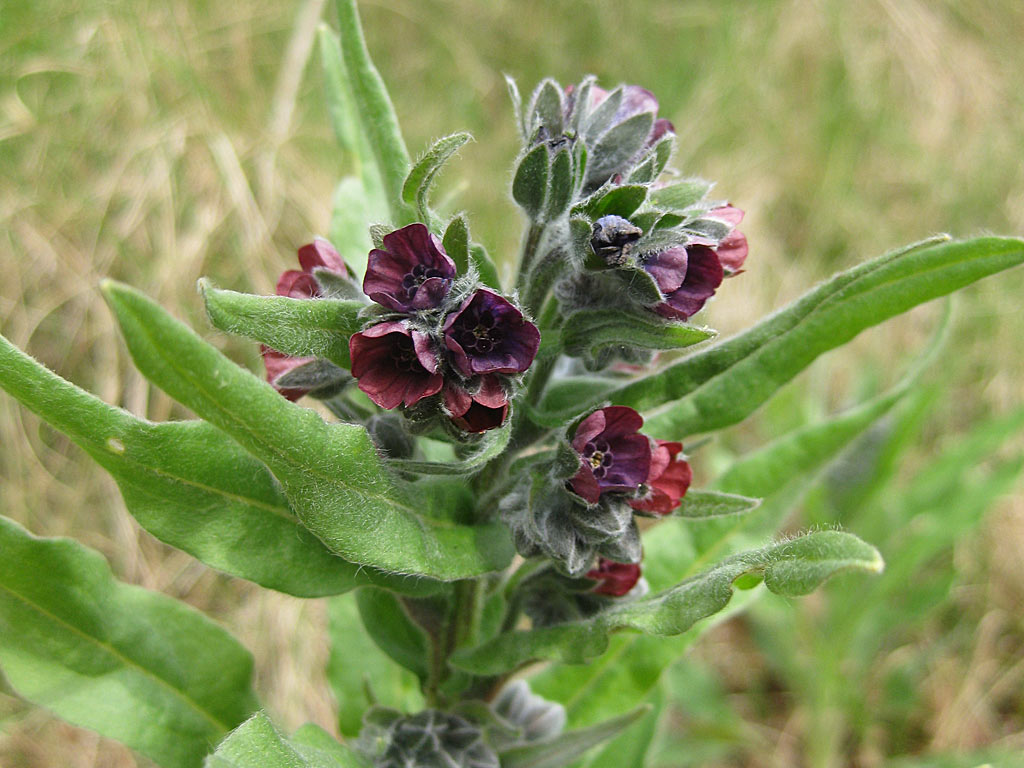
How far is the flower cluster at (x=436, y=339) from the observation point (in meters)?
1.88

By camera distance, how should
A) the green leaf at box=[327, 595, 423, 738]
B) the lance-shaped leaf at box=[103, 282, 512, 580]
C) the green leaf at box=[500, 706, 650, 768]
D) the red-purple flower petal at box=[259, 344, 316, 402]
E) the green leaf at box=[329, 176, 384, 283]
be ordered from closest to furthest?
the lance-shaped leaf at box=[103, 282, 512, 580] → the red-purple flower petal at box=[259, 344, 316, 402] → the green leaf at box=[500, 706, 650, 768] → the green leaf at box=[329, 176, 384, 283] → the green leaf at box=[327, 595, 423, 738]

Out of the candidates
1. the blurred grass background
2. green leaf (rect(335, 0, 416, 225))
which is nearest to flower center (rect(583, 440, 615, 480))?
green leaf (rect(335, 0, 416, 225))

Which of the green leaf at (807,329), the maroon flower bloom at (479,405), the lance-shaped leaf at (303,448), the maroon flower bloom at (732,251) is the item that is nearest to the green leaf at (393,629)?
the lance-shaped leaf at (303,448)

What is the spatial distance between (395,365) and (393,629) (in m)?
0.95

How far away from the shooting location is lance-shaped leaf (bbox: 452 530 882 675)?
1.67 meters

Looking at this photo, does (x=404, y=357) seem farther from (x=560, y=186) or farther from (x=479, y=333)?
(x=560, y=186)

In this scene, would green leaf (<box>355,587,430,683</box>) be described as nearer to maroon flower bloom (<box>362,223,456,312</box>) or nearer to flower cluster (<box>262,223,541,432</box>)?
flower cluster (<box>262,223,541,432</box>)

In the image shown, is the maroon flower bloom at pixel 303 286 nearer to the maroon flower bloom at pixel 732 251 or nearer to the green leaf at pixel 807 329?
the green leaf at pixel 807 329

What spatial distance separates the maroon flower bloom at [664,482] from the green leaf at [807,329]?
16 cm

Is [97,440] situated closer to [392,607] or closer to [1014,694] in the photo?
[392,607]

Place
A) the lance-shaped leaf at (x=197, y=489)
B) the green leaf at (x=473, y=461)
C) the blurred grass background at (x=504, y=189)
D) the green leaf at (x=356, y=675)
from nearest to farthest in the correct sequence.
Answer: the lance-shaped leaf at (x=197, y=489)
the green leaf at (x=473, y=461)
the green leaf at (x=356, y=675)
the blurred grass background at (x=504, y=189)

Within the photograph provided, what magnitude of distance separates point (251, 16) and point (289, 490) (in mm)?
6094

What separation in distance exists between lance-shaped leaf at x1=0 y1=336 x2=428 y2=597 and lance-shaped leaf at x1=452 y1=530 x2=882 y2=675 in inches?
13.8

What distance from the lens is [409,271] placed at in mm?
1918
